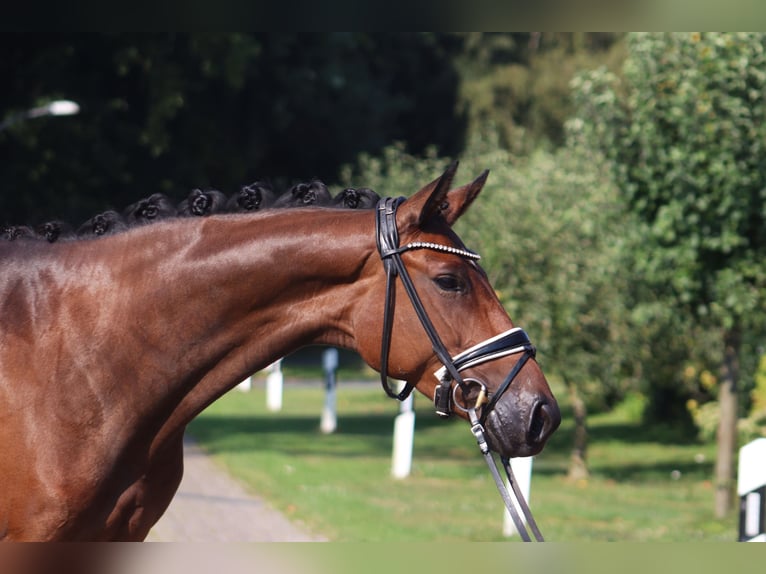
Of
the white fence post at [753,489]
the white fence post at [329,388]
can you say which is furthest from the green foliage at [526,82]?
the white fence post at [753,489]

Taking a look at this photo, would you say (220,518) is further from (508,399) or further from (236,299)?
(508,399)

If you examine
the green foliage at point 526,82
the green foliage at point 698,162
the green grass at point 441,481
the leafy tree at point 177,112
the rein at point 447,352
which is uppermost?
the green foliage at point 526,82

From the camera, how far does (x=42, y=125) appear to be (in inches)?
869

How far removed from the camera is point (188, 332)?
146 inches

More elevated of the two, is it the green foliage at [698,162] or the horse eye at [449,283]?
the green foliage at [698,162]

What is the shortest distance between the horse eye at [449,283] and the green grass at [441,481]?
5.81 metres

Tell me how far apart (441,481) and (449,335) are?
10.5 m

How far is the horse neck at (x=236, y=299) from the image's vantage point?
3.69 meters

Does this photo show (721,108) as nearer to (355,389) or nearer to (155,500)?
(155,500)

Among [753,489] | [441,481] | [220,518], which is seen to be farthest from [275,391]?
[753,489]

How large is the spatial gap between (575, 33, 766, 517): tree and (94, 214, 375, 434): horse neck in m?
7.79

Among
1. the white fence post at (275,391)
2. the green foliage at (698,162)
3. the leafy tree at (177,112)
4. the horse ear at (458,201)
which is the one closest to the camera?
the horse ear at (458,201)

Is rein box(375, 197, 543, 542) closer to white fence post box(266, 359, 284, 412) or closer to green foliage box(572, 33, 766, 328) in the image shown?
green foliage box(572, 33, 766, 328)

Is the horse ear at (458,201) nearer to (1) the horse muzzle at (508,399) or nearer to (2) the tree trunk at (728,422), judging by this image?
(1) the horse muzzle at (508,399)
